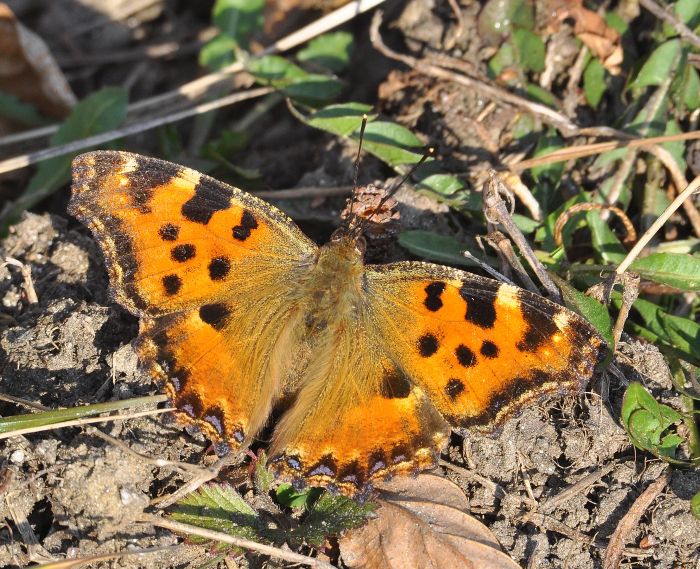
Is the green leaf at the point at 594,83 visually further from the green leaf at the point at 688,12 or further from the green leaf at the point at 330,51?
the green leaf at the point at 330,51

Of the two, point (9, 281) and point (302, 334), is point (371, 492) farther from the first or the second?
point (9, 281)

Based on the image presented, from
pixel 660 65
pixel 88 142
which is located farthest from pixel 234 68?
pixel 660 65

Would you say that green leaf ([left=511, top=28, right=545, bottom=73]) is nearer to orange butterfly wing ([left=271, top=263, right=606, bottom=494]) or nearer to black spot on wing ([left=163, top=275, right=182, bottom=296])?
orange butterfly wing ([left=271, top=263, right=606, bottom=494])

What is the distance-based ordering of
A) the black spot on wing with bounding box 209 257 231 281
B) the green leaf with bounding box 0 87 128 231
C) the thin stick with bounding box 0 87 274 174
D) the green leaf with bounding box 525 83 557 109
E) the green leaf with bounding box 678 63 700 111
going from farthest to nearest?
the green leaf with bounding box 0 87 128 231
the thin stick with bounding box 0 87 274 174
the green leaf with bounding box 525 83 557 109
the green leaf with bounding box 678 63 700 111
the black spot on wing with bounding box 209 257 231 281

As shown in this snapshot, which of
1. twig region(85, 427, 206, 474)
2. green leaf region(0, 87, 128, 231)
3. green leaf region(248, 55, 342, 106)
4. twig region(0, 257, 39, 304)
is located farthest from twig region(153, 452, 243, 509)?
green leaf region(248, 55, 342, 106)

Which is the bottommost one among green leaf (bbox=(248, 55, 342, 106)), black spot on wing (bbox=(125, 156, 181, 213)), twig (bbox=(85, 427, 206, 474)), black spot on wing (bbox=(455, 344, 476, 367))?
twig (bbox=(85, 427, 206, 474))

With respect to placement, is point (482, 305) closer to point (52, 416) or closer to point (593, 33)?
point (52, 416)
